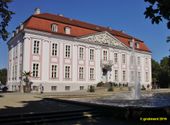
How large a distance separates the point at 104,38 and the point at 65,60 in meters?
11.4

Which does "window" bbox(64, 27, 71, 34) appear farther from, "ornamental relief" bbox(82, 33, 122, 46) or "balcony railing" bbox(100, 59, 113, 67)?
"balcony railing" bbox(100, 59, 113, 67)

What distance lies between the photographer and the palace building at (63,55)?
140ft

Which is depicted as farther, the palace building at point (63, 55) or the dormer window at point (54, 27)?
Result: the dormer window at point (54, 27)

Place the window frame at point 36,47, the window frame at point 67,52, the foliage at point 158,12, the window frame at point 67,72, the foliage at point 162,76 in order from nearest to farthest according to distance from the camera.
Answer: the foliage at point 158,12
the window frame at point 36,47
the window frame at point 67,72
the window frame at point 67,52
the foliage at point 162,76

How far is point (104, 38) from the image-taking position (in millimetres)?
53938

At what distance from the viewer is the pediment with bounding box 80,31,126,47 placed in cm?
5121

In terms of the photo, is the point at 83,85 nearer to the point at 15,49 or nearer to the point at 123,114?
the point at 15,49

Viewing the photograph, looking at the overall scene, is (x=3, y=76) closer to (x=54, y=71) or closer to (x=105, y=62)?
(x=105, y=62)

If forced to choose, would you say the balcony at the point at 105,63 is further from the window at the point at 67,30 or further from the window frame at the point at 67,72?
the window at the point at 67,30

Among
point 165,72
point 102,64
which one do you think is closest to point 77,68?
point 102,64

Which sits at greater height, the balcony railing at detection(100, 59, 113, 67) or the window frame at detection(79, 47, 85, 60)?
the window frame at detection(79, 47, 85, 60)

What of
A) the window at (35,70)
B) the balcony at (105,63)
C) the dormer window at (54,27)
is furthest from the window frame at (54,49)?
the balcony at (105,63)

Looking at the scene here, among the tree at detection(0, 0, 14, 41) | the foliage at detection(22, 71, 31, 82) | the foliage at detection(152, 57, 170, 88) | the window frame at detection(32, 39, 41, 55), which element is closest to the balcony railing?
the window frame at detection(32, 39, 41, 55)

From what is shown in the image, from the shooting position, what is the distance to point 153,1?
7594 millimetres
